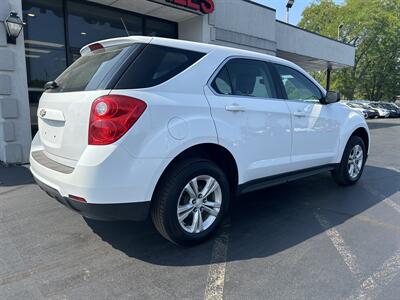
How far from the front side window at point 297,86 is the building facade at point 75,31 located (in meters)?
2.04

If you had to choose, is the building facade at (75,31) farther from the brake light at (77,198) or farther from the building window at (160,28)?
the brake light at (77,198)

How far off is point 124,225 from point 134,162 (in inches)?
50.3

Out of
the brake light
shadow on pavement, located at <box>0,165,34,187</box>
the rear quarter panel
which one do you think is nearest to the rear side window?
the brake light

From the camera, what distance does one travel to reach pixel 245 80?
3.55m

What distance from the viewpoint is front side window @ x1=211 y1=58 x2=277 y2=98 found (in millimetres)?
3282

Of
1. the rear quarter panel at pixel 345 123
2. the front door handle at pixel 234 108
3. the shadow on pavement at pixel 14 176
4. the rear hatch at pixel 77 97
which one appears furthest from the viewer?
the shadow on pavement at pixel 14 176

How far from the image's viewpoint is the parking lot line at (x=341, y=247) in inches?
108

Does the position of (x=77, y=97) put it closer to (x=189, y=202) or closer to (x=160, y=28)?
(x=189, y=202)

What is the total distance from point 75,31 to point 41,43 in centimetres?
95

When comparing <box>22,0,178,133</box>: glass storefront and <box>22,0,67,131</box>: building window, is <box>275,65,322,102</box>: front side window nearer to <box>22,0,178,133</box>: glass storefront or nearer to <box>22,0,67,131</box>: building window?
<box>22,0,178,133</box>: glass storefront

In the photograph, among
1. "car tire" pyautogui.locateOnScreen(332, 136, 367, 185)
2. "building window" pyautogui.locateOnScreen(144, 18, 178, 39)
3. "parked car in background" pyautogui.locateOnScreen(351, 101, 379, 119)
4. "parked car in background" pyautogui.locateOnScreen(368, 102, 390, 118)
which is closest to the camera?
"car tire" pyautogui.locateOnScreen(332, 136, 367, 185)

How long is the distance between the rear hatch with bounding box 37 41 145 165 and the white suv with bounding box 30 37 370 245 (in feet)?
0.04

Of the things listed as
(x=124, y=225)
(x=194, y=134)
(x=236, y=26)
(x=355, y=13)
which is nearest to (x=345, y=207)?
(x=194, y=134)

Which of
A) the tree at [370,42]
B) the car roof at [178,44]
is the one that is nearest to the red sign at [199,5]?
the car roof at [178,44]
